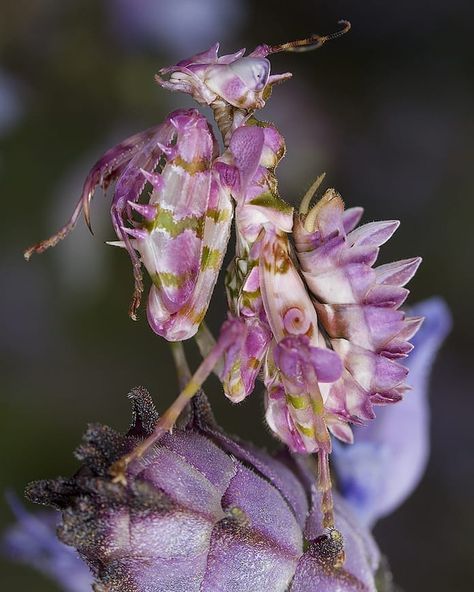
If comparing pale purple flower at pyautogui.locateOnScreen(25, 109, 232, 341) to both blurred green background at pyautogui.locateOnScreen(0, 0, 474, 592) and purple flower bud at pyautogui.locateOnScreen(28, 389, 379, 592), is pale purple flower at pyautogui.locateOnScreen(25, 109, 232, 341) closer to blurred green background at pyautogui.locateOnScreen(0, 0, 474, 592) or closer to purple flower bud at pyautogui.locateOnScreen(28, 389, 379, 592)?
purple flower bud at pyautogui.locateOnScreen(28, 389, 379, 592)

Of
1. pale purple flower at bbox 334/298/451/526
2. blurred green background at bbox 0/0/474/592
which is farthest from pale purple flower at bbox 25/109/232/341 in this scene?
blurred green background at bbox 0/0/474/592

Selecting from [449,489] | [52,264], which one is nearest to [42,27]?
[52,264]

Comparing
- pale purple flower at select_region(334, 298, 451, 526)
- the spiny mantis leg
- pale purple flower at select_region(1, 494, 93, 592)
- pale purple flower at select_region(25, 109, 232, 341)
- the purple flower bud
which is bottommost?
pale purple flower at select_region(1, 494, 93, 592)

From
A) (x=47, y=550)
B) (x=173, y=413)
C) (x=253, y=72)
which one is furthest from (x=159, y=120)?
(x=173, y=413)

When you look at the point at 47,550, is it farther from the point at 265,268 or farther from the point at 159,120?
the point at 159,120

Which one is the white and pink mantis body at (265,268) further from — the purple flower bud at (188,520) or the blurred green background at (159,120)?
the blurred green background at (159,120)

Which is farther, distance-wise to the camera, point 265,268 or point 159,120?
point 159,120

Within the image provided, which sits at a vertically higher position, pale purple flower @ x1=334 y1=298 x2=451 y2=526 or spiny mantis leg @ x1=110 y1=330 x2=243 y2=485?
spiny mantis leg @ x1=110 y1=330 x2=243 y2=485

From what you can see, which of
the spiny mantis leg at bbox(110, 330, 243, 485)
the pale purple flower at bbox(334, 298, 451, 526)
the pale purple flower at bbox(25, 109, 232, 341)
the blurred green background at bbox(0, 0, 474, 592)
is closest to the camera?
the spiny mantis leg at bbox(110, 330, 243, 485)
